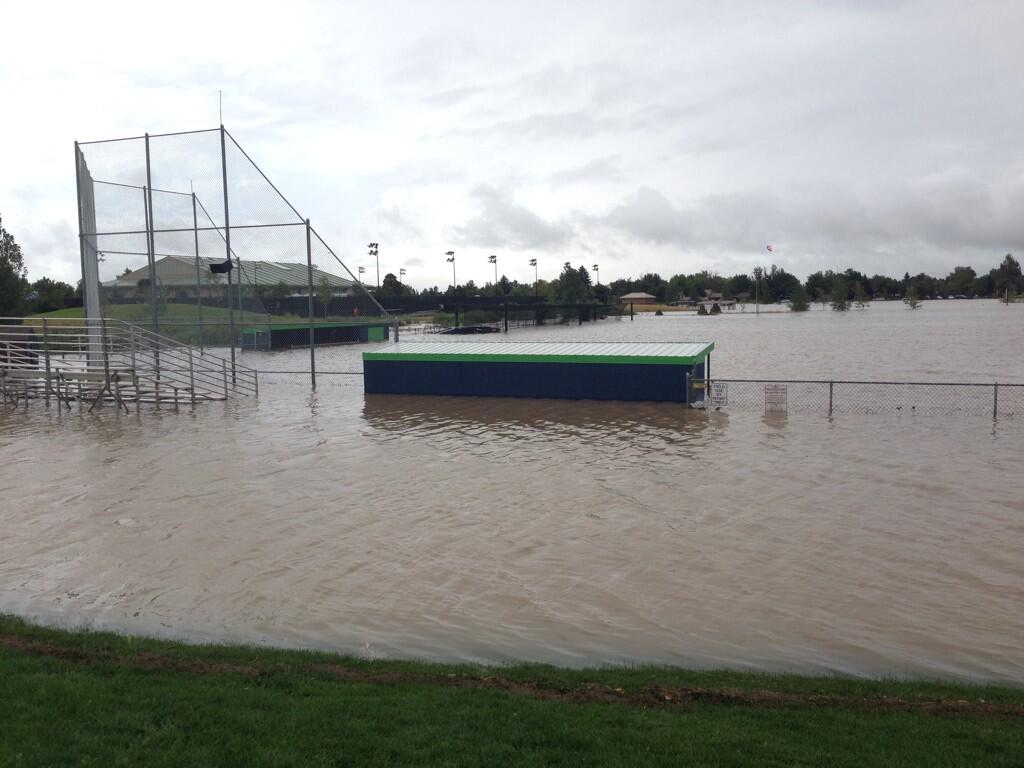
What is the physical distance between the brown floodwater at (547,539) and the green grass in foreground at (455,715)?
106cm

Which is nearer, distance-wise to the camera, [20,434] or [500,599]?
[500,599]

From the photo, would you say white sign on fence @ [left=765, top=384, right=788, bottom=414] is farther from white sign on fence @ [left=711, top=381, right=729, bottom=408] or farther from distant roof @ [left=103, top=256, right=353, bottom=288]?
distant roof @ [left=103, top=256, right=353, bottom=288]

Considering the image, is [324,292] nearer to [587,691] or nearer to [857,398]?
[857,398]

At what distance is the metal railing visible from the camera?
2531 centimetres

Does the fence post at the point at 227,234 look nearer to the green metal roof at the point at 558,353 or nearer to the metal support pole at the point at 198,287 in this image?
the metal support pole at the point at 198,287

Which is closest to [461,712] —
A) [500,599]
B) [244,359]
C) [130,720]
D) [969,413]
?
[130,720]

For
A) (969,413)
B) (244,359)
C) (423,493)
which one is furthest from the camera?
(244,359)

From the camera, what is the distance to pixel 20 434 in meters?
20.9

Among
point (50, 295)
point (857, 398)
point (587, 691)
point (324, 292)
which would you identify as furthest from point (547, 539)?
point (50, 295)

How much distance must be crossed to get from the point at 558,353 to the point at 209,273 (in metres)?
12.7

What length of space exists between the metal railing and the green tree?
3297cm

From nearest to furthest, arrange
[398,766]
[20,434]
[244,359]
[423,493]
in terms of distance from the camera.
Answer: [398,766], [423,493], [20,434], [244,359]

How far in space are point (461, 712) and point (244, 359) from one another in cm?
2978

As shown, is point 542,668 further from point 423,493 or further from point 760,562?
point 423,493
